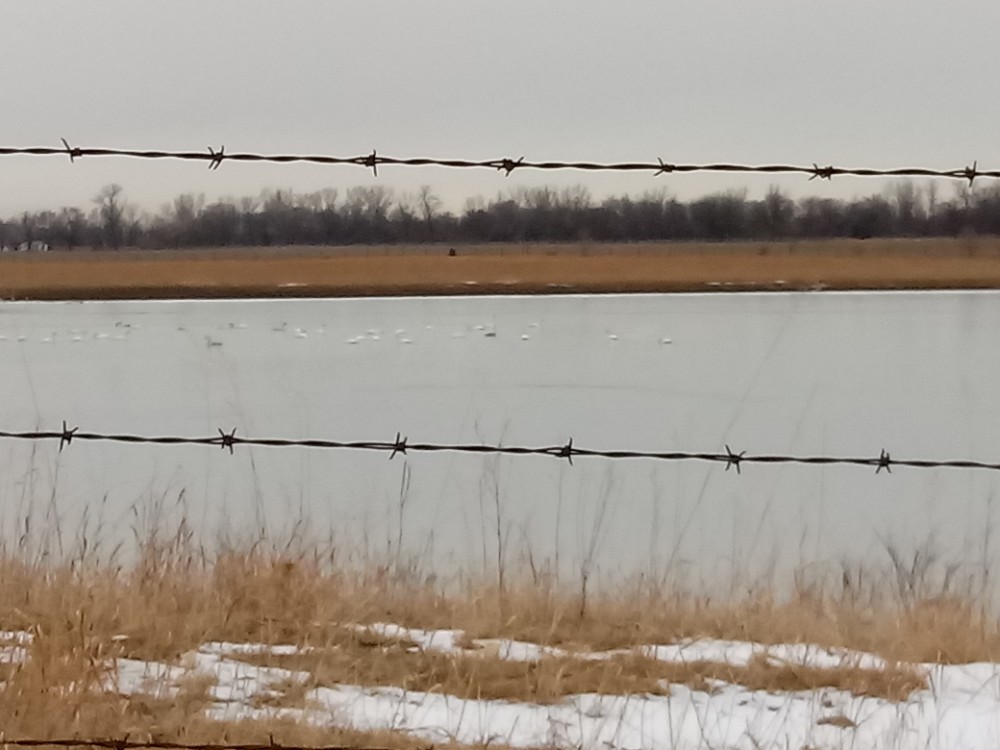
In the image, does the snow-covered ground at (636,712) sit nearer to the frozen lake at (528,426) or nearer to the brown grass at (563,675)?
the brown grass at (563,675)

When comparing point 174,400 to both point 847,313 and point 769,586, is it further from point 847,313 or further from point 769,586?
point 847,313

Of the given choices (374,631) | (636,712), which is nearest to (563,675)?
(636,712)

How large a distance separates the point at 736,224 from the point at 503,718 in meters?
3.38

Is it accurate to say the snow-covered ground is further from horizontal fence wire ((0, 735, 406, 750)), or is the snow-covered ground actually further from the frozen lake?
the frozen lake

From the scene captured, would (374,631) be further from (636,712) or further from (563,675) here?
(636,712)

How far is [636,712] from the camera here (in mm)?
2467

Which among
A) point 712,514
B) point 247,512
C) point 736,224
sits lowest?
point 712,514

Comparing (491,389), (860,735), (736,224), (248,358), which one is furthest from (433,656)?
(248,358)

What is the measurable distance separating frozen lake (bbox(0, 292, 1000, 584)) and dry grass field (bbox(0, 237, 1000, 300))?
23.6 inches

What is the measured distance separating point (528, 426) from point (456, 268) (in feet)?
7.78

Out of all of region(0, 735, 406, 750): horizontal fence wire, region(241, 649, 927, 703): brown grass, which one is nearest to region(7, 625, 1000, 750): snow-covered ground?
region(241, 649, 927, 703): brown grass

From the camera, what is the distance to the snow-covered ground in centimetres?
231

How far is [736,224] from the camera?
17.1 ft

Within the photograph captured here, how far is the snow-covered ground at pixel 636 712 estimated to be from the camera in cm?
231
